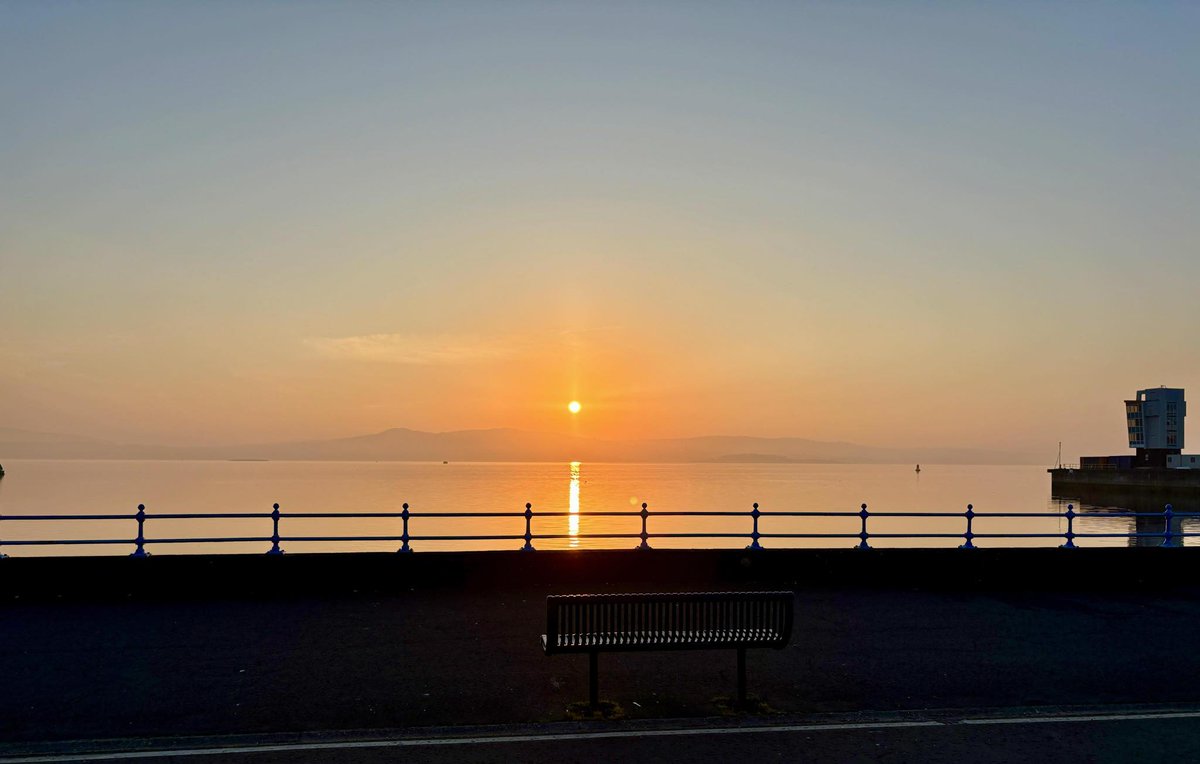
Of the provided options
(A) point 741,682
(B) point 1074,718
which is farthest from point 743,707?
(B) point 1074,718

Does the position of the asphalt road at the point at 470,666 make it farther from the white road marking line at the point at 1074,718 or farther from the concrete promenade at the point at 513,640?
the white road marking line at the point at 1074,718

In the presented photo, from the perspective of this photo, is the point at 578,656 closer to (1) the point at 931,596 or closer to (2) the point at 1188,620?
(1) the point at 931,596

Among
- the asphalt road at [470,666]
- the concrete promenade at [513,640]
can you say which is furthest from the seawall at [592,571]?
the asphalt road at [470,666]

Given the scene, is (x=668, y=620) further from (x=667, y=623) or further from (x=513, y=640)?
(x=513, y=640)

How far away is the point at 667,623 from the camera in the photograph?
8891 millimetres

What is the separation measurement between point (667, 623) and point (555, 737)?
1.71 metres

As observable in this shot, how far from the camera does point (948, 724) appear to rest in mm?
8250

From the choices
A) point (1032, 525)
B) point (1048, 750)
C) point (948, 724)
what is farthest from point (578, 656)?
point (1032, 525)

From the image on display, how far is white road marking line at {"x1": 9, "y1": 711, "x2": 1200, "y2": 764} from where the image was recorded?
729 centimetres

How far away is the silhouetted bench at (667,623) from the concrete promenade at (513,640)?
2.02 feet

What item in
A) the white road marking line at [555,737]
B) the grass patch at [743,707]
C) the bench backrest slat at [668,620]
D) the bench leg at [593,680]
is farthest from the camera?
the bench backrest slat at [668,620]

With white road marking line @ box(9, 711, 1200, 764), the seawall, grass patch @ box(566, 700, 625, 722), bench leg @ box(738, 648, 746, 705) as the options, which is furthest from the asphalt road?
the seawall

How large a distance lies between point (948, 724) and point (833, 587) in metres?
8.74

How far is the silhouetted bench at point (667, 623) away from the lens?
8.70 m
